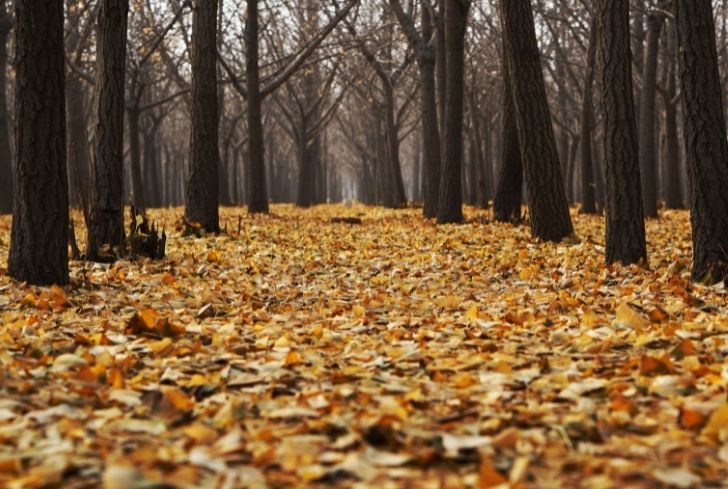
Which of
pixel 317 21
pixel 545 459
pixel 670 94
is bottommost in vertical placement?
pixel 545 459

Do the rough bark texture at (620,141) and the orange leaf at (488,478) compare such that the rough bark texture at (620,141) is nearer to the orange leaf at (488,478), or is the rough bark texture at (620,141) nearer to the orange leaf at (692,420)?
the orange leaf at (692,420)

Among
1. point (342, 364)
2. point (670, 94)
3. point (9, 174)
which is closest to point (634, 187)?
point (342, 364)

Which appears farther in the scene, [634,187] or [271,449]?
[634,187]

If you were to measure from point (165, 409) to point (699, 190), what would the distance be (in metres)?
4.71

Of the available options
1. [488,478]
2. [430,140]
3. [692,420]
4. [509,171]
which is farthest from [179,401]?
[430,140]

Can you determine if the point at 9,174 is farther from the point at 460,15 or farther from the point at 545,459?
the point at 545,459

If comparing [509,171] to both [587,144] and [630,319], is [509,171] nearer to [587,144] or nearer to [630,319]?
[587,144]

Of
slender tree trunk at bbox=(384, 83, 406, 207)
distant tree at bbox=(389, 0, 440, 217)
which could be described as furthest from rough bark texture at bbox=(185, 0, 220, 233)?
slender tree trunk at bbox=(384, 83, 406, 207)

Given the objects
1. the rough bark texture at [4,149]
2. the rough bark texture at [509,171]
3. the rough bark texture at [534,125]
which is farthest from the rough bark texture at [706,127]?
the rough bark texture at [4,149]

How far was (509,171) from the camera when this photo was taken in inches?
497

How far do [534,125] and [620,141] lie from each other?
2.60m

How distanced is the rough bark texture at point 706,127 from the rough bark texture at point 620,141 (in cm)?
105

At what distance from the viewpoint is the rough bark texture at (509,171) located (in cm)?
1230

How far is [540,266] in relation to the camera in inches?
295
